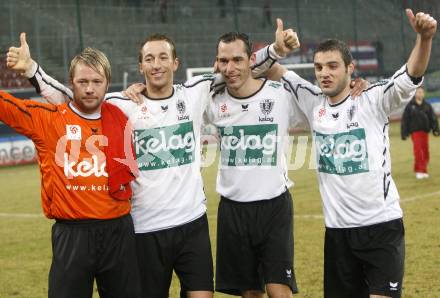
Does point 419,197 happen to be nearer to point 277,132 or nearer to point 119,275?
point 277,132

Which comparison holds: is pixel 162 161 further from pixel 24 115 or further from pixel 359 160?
pixel 359 160

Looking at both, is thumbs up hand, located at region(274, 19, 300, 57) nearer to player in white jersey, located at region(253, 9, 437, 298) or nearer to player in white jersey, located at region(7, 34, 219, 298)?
player in white jersey, located at region(253, 9, 437, 298)

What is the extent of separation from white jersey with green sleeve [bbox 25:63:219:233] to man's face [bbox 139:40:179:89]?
0.48ft

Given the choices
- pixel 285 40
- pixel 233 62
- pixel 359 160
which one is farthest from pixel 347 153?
pixel 233 62

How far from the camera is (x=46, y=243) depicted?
11180 millimetres

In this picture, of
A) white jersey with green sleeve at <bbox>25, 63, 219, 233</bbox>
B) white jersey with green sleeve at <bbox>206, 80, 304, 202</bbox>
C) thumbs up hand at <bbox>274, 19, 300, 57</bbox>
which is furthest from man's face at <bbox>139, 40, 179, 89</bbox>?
thumbs up hand at <bbox>274, 19, 300, 57</bbox>

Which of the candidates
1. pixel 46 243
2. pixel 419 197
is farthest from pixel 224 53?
pixel 419 197

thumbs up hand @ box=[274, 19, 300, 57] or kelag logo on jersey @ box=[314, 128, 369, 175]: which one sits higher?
thumbs up hand @ box=[274, 19, 300, 57]

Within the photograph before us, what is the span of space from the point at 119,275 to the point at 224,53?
74.5 inches

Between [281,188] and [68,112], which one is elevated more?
[68,112]

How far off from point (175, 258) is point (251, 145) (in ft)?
3.49

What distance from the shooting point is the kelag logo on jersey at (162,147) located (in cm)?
575

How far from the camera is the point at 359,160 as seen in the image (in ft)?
18.8

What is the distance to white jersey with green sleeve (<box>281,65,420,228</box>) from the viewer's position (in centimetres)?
572
